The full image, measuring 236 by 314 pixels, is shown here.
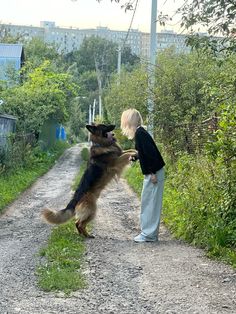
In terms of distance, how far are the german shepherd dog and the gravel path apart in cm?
42

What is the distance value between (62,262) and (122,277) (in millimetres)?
919

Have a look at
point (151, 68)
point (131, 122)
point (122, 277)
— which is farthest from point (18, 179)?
point (122, 277)

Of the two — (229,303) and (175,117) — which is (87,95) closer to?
(175,117)

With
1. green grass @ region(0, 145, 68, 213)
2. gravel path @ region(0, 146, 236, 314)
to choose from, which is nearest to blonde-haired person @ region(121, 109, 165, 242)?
gravel path @ region(0, 146, 236, 314)

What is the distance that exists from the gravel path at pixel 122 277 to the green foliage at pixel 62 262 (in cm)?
12

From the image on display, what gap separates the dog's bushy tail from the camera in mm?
9281

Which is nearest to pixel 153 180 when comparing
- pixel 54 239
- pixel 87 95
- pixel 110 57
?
pixel 54 239

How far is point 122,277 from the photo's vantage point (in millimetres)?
6824

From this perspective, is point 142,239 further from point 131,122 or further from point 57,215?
point 131,122

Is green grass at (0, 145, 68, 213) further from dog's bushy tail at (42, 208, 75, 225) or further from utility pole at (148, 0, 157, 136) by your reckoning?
utility pole at (148, 0, 157, 136)

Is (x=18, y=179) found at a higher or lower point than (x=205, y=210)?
lower

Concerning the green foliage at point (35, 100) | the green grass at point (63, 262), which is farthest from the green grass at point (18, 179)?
the green grass at point (63, 262)

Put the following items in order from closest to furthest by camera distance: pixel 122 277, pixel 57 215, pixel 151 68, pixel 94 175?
pixel 122 277
pixel 57 215
pixel 94 175
pixel 151 68

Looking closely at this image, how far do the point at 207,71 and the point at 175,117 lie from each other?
3007 millimetres
